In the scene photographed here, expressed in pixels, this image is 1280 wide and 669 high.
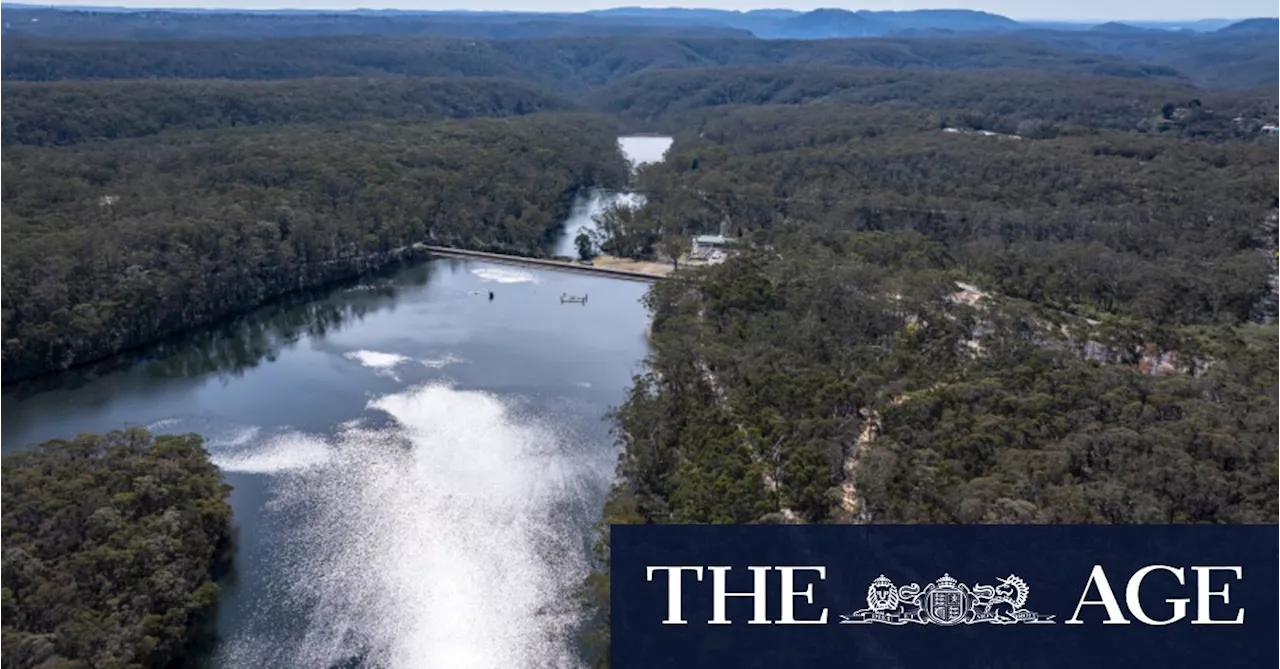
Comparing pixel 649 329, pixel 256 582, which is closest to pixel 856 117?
pixel 649 329

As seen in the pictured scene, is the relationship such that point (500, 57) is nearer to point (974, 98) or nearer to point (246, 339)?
point (974, 98)

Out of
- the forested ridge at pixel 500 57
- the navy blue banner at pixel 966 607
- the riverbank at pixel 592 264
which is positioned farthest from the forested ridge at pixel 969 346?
the forested ridge at pixel 500 57

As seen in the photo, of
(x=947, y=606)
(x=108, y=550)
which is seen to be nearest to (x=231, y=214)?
(x=108, y=550)

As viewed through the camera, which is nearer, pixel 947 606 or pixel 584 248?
pixel 947 606

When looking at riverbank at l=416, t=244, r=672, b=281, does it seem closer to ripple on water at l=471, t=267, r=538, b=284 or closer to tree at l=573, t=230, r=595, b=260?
tree at l=573, t=230, r=595, b=260

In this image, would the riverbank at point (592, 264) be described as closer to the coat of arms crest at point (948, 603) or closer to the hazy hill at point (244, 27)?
the coat of arms crest at point (948, 603)

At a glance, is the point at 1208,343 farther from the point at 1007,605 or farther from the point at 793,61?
the point at 793,61
